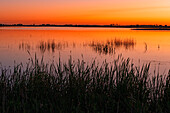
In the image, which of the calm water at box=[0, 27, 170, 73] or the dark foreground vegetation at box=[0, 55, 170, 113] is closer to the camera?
the dark foreground vegetation at box=[0, 55, 170, 113]

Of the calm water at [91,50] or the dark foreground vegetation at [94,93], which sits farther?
the calm water at [91,50]

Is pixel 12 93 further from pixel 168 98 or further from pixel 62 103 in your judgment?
pixel 168 98

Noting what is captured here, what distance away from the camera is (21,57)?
17062mm

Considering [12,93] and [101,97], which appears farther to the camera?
[12,93]

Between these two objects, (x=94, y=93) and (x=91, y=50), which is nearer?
(x=94, y=93)

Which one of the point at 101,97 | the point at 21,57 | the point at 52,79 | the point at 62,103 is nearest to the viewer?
the point at 62,103

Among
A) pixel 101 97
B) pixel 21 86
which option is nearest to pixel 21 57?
pixel 21 86

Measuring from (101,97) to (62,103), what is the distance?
107cm

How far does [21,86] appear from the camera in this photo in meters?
6.58

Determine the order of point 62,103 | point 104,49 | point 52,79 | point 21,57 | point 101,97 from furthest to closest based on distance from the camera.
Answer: point 104,49
point 21,57
point 52,79
point 101,97
point 62,103

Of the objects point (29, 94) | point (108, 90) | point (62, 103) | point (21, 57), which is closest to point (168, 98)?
point (108, 90)

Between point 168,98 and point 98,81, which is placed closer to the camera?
point 168,98

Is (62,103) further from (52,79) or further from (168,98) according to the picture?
(168,98)

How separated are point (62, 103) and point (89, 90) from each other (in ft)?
4.11
